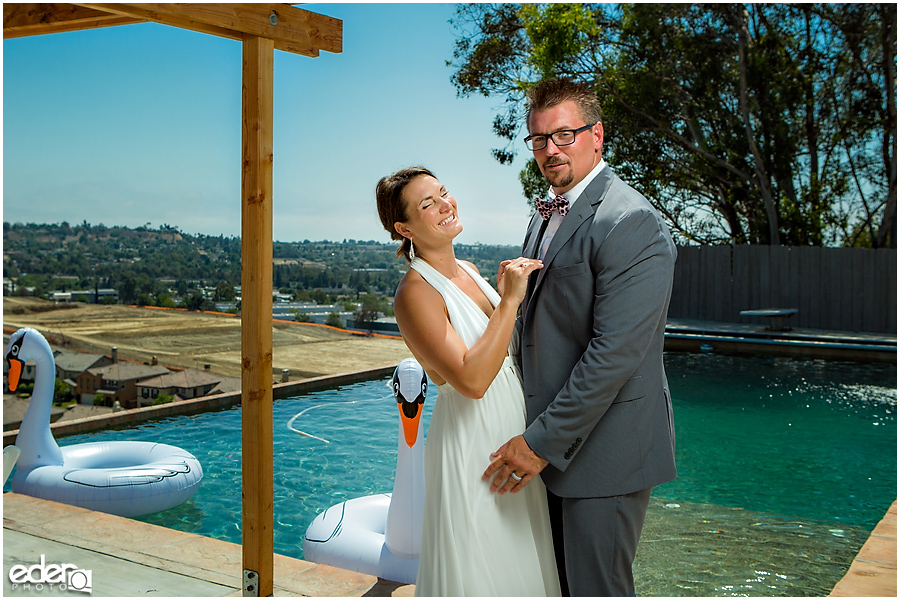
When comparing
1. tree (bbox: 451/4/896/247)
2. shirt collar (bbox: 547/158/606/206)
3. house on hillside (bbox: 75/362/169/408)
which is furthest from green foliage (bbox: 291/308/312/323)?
shirt collar (bbox: 547/158/606/206)

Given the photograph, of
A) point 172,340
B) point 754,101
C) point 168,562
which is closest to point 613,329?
point 168,562

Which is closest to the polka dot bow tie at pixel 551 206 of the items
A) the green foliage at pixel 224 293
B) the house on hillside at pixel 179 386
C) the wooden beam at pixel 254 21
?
the wooden beam at pixel 254 21

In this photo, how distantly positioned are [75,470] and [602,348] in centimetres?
415

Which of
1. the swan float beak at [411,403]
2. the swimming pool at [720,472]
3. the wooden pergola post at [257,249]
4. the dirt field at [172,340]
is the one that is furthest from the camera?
the dirt field at [172,340]

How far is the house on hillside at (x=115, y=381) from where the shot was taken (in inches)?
302

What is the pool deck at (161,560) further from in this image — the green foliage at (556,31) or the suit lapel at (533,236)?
the green foliage at (556,31)

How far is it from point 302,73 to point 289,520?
21.5 m

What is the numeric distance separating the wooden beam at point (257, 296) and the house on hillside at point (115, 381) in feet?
18.0

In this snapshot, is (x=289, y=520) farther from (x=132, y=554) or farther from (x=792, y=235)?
(x=792, y=235)

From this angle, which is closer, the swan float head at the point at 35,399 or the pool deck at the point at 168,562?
the pool deck at the point at 168,562

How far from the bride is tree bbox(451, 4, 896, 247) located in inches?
563

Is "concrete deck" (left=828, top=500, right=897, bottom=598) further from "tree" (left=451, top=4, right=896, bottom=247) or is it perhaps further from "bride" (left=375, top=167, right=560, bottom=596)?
"tree" (left=451, top=4, right=896, bottom=247)

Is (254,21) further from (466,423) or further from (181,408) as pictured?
(181,408)

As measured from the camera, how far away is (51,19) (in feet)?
10.1
